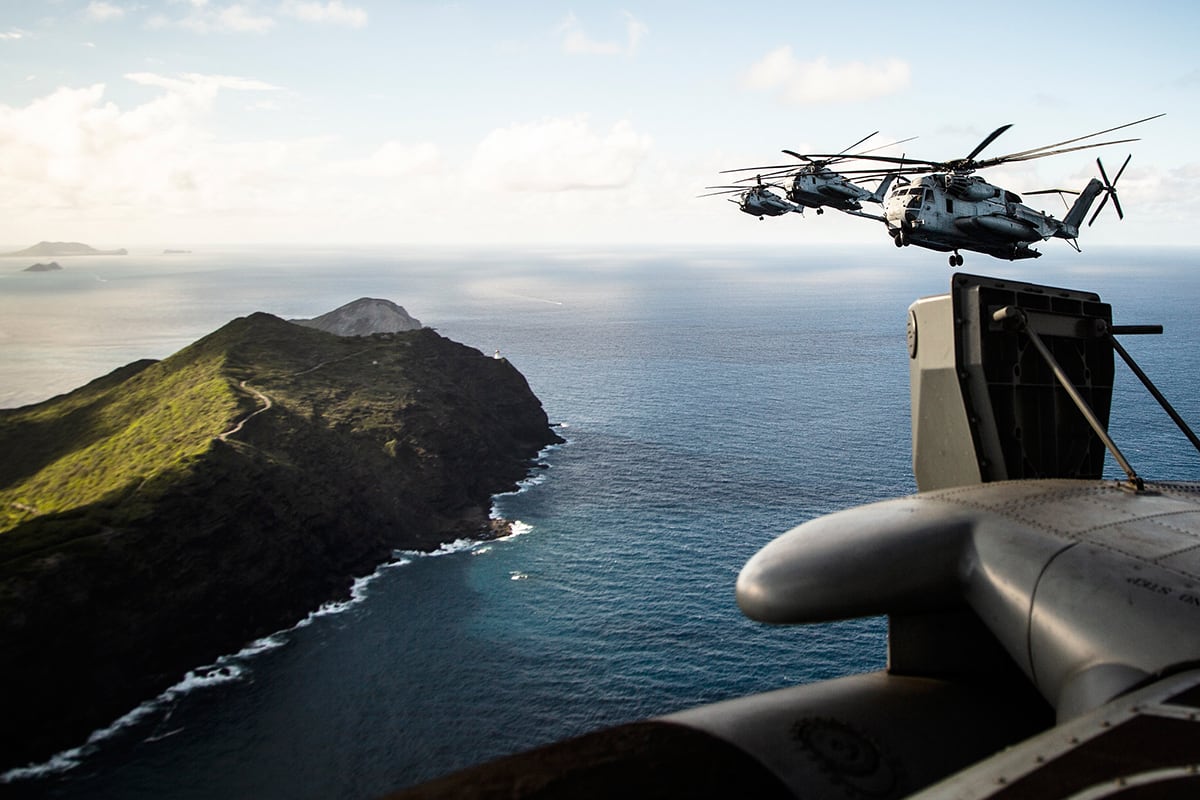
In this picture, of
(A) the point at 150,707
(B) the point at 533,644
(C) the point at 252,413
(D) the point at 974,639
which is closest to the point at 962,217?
(D) the point at 974,639

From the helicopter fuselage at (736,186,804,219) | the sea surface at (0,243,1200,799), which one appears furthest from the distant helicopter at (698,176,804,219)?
the sea surface at (0,243,1200,799)

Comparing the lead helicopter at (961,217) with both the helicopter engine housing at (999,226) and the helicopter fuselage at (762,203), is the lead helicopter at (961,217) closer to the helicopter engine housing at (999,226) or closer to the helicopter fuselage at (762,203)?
the helicopter engine housing at (999,226)

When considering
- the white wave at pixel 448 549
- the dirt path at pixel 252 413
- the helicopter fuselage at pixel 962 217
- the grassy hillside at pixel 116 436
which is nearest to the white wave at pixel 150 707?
the grassy hillside at pixel 116 436

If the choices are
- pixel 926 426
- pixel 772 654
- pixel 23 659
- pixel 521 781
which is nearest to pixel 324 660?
pixel 23 659

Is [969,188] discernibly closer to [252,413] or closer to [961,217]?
[961,217]

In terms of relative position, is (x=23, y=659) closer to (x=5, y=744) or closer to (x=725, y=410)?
(x=5, y=744)
